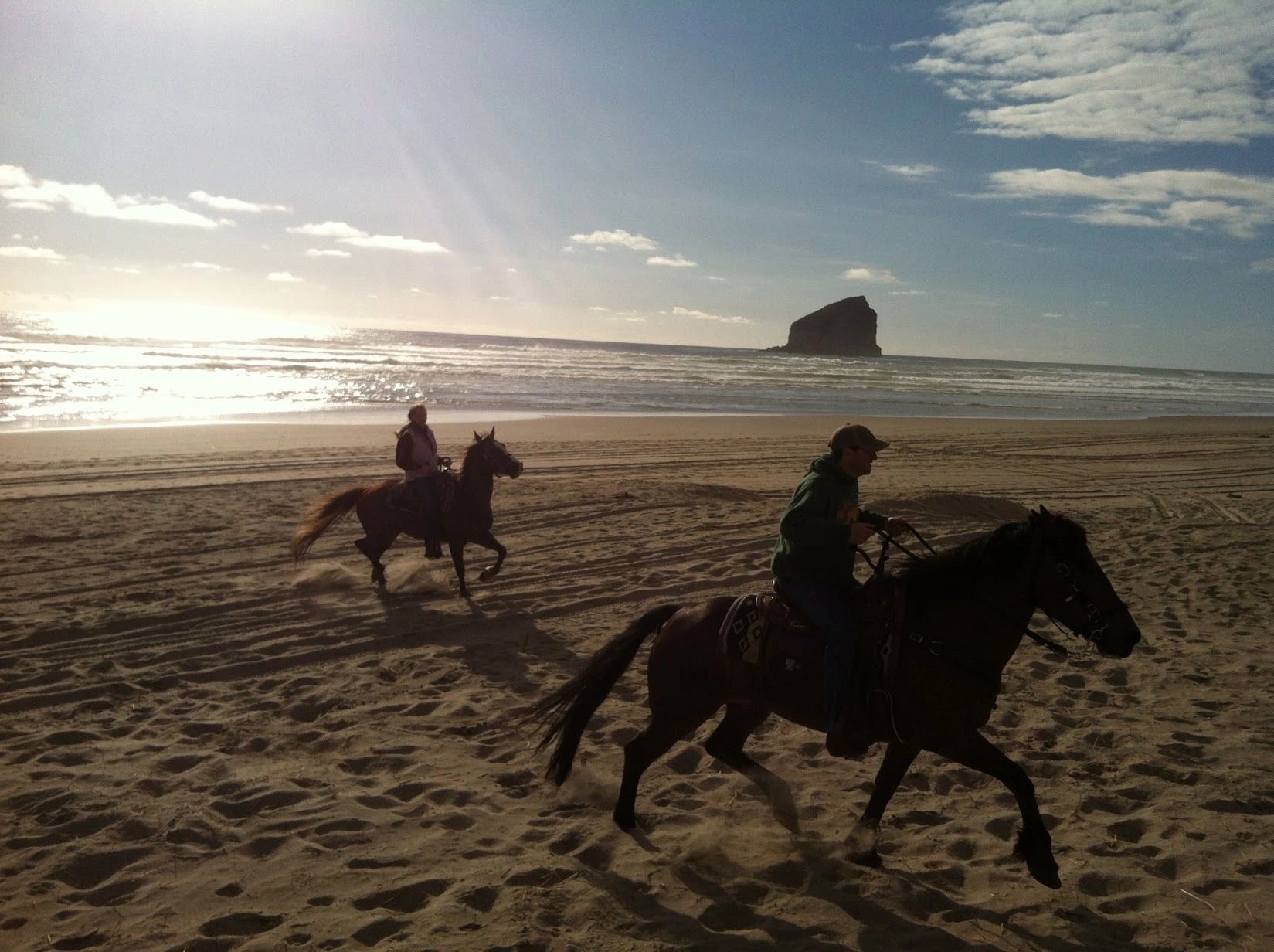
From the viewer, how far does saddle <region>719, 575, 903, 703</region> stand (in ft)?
15.2

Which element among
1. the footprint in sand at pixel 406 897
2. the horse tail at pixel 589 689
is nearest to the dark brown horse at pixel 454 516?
the horse tail at pixel 589 689

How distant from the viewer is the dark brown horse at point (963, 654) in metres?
4.39

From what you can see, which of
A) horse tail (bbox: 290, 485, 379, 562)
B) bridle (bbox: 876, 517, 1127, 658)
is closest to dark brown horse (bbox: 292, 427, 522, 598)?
horse tail (bbox: 290, 485, 379, 562)

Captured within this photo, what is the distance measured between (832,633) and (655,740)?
3.95ft

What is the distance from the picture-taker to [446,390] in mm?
39344

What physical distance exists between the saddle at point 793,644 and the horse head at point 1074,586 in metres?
0.69

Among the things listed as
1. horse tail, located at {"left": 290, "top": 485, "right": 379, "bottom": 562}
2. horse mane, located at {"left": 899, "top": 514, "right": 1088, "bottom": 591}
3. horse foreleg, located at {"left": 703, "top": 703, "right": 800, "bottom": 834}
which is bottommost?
horse foreleg, located at {"left": 703, "top": 703, "right": 800, "bottom": 834}

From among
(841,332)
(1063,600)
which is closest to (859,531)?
(1063,600)

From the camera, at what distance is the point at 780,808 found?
4.91m

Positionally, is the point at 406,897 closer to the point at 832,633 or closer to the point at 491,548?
the point at 832,633

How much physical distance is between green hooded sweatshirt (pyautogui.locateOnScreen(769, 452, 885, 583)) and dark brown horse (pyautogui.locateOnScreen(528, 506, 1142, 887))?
1.24 ft

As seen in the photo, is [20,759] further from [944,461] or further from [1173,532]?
[944,461]

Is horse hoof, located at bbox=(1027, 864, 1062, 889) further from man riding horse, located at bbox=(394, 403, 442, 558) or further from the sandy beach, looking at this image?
man riding horse, located at bbox=(394, 403, 442, 558)

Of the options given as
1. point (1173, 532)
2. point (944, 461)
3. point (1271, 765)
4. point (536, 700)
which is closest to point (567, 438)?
point (944, 461)
